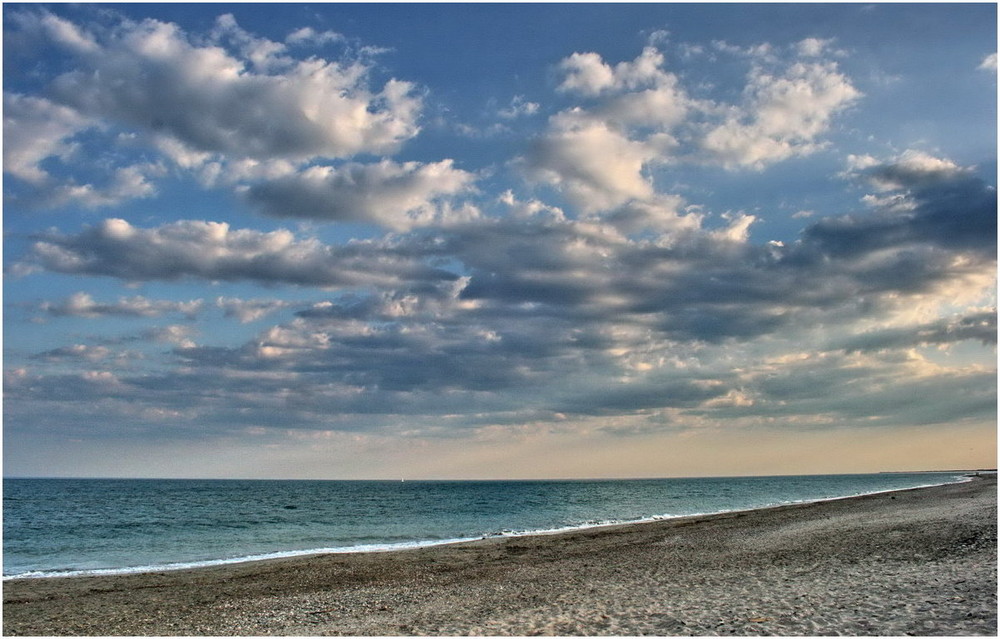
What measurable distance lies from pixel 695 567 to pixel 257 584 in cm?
1707

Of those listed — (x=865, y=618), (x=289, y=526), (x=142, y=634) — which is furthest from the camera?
(x=289, y=526)

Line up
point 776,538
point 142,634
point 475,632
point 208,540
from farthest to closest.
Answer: point 208,540, point 776,538, point 142,634, point 475,632

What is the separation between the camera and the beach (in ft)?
49.2

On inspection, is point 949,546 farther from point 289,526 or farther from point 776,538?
point 289,526

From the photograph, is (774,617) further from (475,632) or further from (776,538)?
(776,538)

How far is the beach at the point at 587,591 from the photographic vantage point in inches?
591

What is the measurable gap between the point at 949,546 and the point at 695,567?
369 inches

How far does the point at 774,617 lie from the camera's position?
14781 millimetres

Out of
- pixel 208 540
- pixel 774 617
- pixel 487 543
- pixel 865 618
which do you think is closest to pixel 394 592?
pixel 774 617

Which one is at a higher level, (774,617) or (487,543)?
(774,617)

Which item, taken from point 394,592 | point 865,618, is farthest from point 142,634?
point 865,618

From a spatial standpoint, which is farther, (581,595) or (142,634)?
(581,595)

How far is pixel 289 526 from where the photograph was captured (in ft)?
200

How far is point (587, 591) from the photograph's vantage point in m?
20.4
